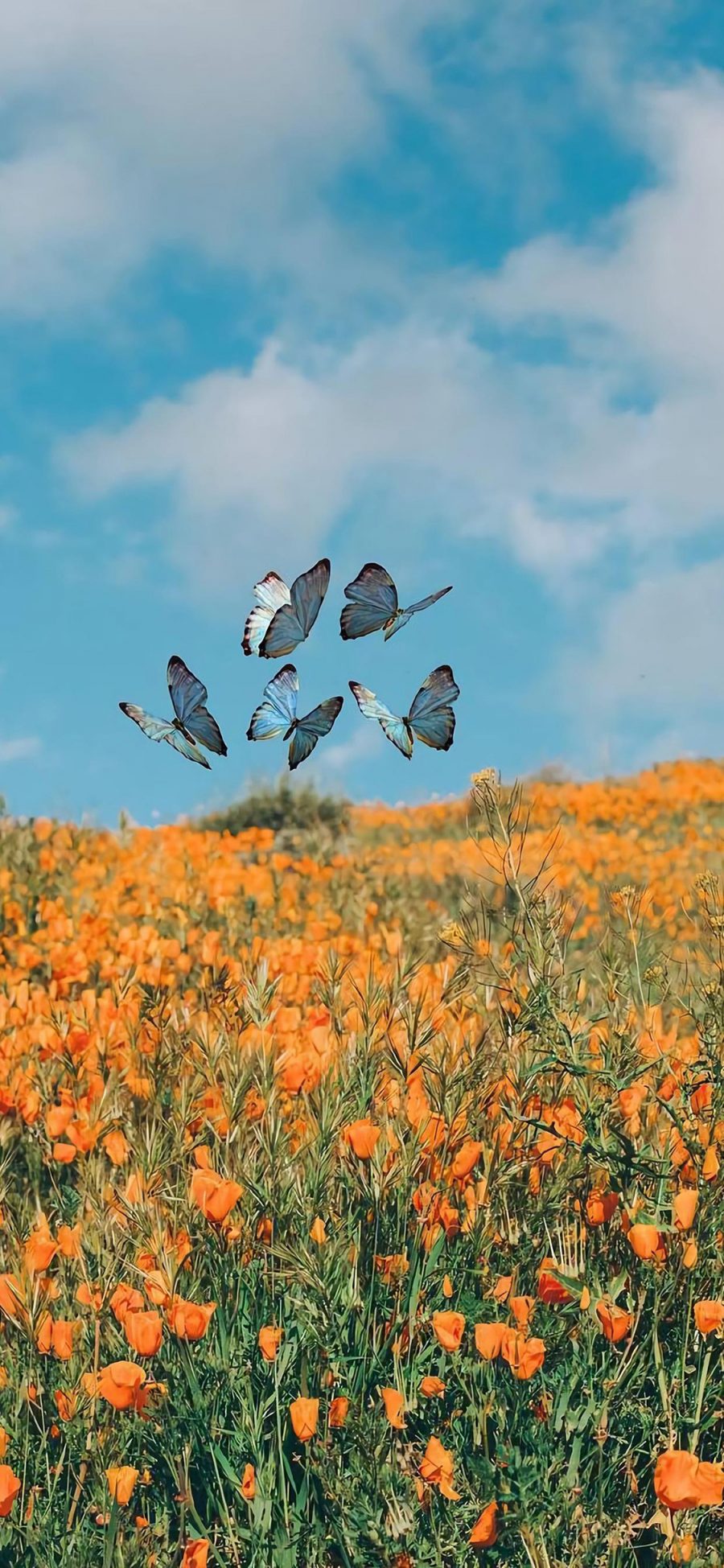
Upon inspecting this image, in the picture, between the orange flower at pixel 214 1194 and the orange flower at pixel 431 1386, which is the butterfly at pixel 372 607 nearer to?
the orange flower at pixel 214 1194

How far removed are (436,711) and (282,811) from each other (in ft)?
35.0

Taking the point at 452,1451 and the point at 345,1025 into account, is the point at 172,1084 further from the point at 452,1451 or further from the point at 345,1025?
the point at 452,1451

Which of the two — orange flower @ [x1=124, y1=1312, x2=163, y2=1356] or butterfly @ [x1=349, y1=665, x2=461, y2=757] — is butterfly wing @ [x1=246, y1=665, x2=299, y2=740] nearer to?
butterfly @ [x1=349, y1=665, x2=461, y2=757]

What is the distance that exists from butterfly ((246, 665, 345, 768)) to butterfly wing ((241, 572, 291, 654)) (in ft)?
0.24

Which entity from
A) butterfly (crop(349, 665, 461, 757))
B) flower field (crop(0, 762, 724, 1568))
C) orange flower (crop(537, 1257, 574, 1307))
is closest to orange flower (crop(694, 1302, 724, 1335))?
flower field (crop(0, 762, 724, 1568))

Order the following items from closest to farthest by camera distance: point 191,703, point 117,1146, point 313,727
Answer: point 313,727, point 191,703, point 117,1146

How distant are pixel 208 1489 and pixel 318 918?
473cm

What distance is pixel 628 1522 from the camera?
227 cm

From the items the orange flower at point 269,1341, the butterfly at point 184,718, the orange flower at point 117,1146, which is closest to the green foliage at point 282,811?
the orange flower at point 117,1146

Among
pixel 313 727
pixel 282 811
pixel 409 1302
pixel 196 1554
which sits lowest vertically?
pixel 196 1554

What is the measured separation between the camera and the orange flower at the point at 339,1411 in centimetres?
222

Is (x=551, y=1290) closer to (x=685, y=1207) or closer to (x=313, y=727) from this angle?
(x=685, y=1207)

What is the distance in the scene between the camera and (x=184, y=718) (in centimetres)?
182

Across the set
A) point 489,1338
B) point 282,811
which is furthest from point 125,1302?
point 282,811
